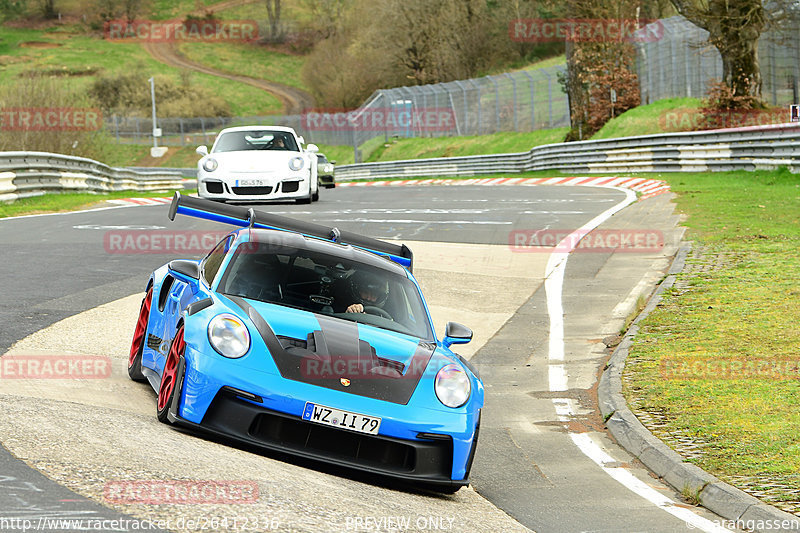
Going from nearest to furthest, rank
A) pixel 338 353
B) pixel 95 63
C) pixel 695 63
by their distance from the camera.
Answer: pixel 338 353, pixel 695 63, pixel 95 63

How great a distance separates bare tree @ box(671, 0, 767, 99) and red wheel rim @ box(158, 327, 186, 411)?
3103 cm

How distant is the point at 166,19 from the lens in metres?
Answer: 142

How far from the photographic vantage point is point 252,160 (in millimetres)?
20109

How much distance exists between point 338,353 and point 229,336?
665 mm

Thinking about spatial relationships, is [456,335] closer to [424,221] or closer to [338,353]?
[338,353]

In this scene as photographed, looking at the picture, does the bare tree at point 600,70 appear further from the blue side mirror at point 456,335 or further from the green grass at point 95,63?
the green grass at point 95,63

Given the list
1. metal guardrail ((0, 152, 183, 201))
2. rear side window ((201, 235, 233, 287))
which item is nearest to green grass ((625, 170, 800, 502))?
rear side window ((201, 235, 233, 287))

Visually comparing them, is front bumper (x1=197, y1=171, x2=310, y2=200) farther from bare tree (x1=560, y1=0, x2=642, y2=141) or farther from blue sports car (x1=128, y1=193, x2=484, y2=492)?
bare tree (x1=560, y1=0, x2=642, y2=141)

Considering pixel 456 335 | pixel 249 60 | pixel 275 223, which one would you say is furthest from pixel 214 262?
pixel 249 60

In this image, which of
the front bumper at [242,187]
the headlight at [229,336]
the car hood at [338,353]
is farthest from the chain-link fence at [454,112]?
the headlight at [229,336]

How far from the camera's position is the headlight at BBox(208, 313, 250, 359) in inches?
244

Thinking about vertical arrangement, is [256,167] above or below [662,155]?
above

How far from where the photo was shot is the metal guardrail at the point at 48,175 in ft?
82.3

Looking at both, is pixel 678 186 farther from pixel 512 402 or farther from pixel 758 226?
pixel 512 402
